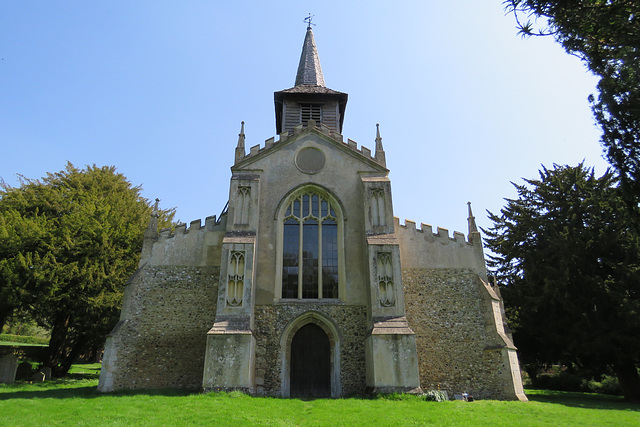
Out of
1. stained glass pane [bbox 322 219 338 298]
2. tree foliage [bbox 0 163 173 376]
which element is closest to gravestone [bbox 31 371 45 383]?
tree foliage [bbox 0 163 173 376]

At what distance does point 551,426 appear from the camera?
985 cm

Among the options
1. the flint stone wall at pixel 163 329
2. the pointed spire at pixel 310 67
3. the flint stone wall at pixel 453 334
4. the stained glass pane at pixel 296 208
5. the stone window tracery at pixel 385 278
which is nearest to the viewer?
the stone window tracery at pixel 385 278

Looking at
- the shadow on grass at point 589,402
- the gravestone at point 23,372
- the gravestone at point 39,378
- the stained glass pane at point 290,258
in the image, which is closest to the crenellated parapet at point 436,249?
the stained glass pane at point 290,258

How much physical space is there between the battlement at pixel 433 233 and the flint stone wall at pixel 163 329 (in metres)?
8.43

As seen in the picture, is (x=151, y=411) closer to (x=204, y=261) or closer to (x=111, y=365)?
(x=111, y=365)

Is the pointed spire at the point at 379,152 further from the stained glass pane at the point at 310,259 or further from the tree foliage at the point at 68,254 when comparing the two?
the tree foliage at the point at 68,254

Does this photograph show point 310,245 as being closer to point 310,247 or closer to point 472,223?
point 310,247

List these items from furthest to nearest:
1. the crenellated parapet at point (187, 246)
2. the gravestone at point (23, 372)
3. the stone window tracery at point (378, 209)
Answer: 1. the gravestone at point (23, 372)
2. the crenellated parapet at point (187, 246)
3. the stone window tracery at point (378, 209)

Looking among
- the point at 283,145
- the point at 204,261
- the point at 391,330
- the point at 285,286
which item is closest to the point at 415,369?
the point at 391,330

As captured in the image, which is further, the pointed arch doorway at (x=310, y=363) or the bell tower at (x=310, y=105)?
the bell tower at (x=310, y=105)

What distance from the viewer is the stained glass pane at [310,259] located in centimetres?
1647

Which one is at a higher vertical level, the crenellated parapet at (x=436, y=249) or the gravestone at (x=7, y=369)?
the crenellated parapet at (x=436, y=249)

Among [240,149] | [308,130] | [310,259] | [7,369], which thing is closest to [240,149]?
[240,149]

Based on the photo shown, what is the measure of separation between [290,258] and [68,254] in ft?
→ 41.2
